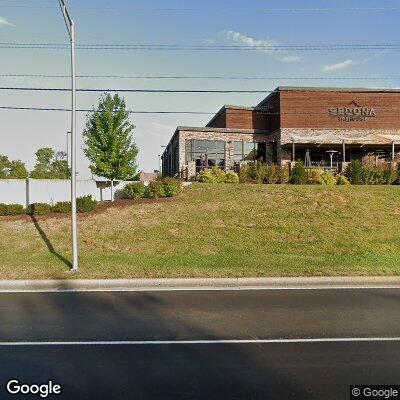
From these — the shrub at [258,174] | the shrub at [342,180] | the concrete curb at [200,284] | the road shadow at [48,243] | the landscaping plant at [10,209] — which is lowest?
the concrete curb at [200,284]

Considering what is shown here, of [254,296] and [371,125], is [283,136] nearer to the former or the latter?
[371,125]

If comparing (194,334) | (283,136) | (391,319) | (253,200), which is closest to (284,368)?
(194,334)

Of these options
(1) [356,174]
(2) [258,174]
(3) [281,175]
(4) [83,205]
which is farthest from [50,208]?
(1) [356,174]

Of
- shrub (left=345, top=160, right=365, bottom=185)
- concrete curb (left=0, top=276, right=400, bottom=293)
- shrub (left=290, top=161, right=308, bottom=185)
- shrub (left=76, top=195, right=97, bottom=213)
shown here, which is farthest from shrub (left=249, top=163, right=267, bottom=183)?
concrete curb (left=0, top=276, right=400, bottom=293)

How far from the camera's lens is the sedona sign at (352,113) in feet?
94.7

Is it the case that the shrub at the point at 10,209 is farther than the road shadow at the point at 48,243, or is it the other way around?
the shrub at the point at 10,209

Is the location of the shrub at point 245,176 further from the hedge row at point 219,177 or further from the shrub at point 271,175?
the shrub at point 271,175

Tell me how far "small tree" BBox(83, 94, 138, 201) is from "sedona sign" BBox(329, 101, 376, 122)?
1536 centimetres

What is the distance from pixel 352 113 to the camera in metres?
28.9

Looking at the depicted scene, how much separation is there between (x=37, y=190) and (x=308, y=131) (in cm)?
1927

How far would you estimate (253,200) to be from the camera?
1772cm

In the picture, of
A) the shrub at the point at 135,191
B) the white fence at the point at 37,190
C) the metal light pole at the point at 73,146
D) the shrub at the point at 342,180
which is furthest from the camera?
the shrub at the point at 342,180

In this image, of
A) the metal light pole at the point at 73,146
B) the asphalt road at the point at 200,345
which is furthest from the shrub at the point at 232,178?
the asphalt road at the point at 200,345

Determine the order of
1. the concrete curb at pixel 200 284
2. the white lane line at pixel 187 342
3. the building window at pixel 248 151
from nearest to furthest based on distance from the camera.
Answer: the white lane line at pixel 187 342 < the concrete curb at pixel 200 284 < the building window at pixel 248 151
